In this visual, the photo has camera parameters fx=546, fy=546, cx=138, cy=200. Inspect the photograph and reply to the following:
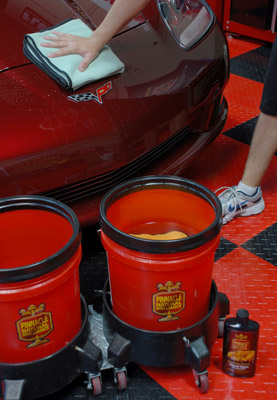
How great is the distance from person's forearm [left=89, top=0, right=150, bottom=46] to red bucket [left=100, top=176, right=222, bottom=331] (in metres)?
0.56

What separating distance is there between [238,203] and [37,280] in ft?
3.24

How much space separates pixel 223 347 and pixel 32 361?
1.48 ft

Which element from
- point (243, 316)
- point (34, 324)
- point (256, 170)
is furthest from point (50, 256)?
point (256, 170)

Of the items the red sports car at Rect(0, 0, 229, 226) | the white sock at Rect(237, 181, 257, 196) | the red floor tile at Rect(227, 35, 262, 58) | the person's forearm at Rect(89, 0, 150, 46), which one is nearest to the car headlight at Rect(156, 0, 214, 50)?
the red sports car at Rect(0, 0, 229, 226)

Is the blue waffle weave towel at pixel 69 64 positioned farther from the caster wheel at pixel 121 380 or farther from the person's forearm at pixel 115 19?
the caster wheel at pixel 121 380

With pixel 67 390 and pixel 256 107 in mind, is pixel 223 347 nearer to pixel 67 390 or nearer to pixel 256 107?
pixel 67 390

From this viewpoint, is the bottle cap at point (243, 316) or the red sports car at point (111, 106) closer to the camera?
the bottle cap at point (243, 316)

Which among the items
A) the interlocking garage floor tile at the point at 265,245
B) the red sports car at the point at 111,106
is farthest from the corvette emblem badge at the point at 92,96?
the interlocking garage floor tile at the point at 265,245

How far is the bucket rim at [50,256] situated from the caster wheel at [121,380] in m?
0.33

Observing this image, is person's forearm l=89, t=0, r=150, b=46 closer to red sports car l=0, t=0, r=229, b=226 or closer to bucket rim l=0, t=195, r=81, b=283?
red sports car l=0, t=0, r=229, b=226

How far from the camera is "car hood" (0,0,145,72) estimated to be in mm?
1622

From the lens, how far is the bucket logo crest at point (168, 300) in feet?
3.94

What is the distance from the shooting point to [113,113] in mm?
Result: 1540

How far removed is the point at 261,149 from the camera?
1.89 m
